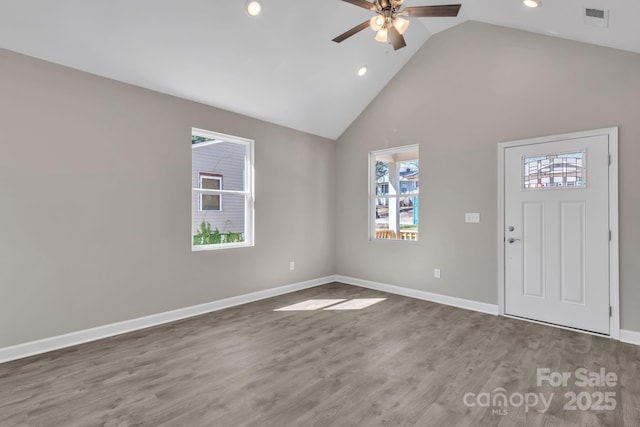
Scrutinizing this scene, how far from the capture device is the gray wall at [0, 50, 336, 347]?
2893 mm

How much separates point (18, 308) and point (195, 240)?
1756 mm

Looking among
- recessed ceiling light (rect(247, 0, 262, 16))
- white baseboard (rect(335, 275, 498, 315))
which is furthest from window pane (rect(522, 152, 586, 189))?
recessed ceiling light (rect(247, 0, 262, 16))

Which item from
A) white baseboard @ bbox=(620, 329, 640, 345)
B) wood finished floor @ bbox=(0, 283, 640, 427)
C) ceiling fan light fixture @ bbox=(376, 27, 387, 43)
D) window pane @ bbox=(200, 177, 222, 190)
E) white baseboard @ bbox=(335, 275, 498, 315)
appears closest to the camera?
wood finished floor @ bbox=(0, 283, 640, 427)

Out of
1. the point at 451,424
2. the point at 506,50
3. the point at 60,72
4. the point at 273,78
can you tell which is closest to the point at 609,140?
the point at 506,50

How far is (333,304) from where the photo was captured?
4574mm

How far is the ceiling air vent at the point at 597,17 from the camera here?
2.73 m

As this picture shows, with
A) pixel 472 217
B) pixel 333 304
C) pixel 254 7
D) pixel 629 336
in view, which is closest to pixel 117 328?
pixel 333 304

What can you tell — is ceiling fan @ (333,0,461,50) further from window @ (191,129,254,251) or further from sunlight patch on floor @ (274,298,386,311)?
sunlight patch on floor @ (274,298,386,311)

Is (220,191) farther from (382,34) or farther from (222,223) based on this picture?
(382,34)

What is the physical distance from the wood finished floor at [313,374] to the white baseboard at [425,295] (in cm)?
26

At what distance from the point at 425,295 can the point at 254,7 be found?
4196mm

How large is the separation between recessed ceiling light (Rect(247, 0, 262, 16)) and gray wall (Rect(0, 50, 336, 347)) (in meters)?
1.37

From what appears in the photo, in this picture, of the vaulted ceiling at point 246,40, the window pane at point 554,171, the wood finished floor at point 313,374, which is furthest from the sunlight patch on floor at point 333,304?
the vaulted ceiling at point 246,40

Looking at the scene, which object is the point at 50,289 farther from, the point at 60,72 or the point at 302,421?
the point at 302,421
